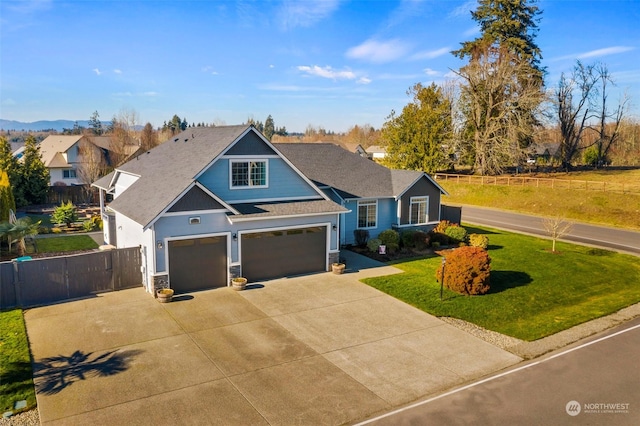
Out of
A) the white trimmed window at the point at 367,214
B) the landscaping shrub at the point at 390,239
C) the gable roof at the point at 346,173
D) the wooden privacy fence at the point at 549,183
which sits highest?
the gable roof at the point at 346,173

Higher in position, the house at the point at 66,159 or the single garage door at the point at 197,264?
the house at the point at 66,159

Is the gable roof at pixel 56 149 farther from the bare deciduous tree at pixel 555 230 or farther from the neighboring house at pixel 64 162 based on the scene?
the bare deciduous tree at pixel 555 230

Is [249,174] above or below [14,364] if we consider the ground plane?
above

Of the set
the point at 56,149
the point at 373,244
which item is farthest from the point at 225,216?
the point at 56,149

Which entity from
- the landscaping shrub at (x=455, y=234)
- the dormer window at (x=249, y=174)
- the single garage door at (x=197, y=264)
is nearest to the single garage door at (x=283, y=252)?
the single garage door at (x=197, y=264)

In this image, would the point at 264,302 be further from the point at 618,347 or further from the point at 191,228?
the point at 618,347

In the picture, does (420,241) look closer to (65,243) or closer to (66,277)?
(66,277)

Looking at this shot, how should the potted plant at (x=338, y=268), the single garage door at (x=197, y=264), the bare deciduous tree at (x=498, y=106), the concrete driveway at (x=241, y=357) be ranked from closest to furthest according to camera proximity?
the concrete driveway at (x=241, y=357) → the single garage door at (x=197, y=264) → the potted plant at (x=338, y=268) → the bare deciduous tree at (x=498, y=106)
